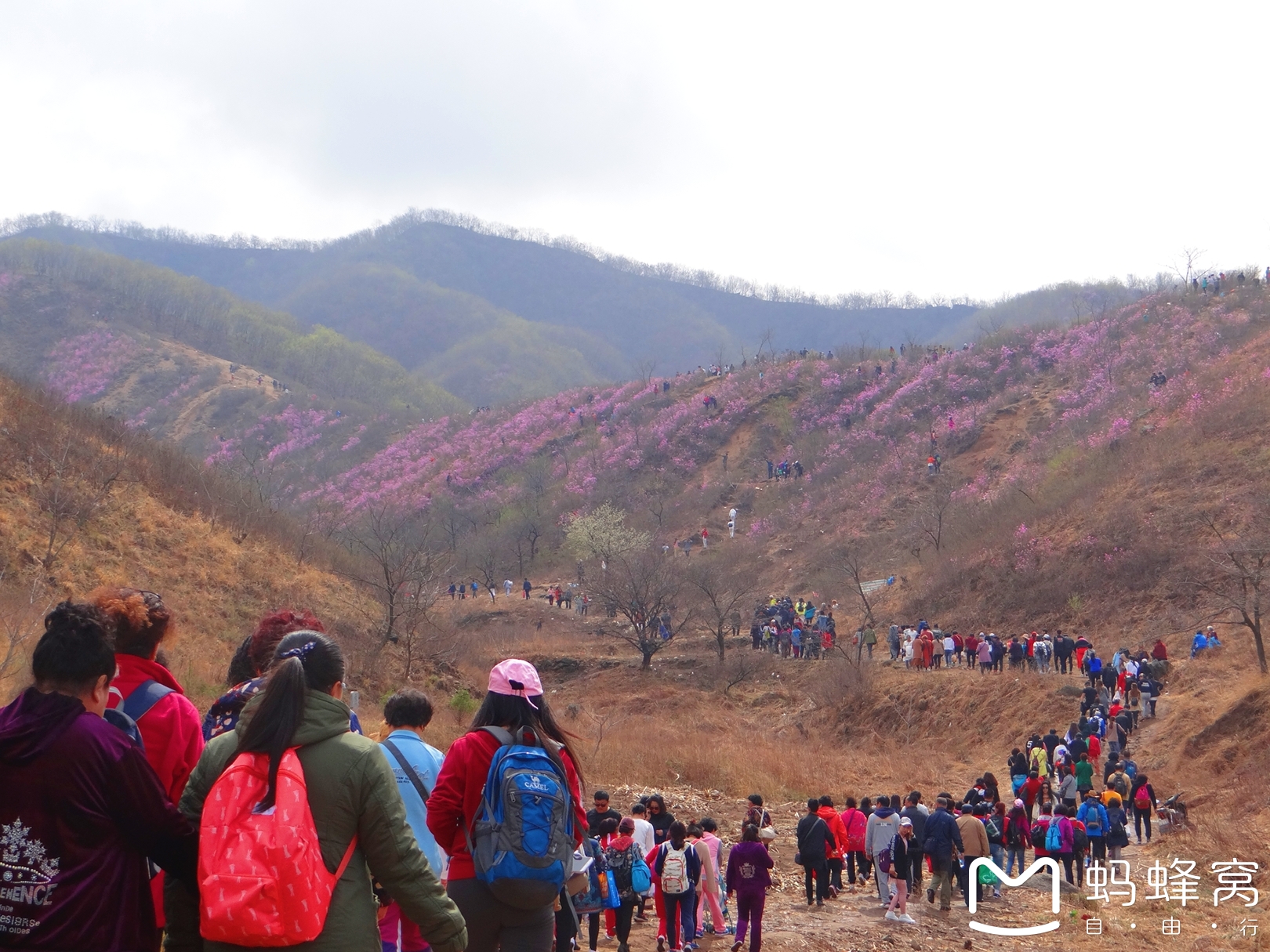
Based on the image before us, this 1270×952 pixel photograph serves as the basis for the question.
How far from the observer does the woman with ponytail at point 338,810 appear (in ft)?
9.56

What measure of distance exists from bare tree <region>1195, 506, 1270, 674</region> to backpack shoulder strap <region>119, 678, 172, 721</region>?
74.7ft

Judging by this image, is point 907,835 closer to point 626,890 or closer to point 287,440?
point 626,890

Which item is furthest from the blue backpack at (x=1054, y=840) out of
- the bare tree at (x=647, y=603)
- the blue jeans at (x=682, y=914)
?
the bare tree at (x=647, y=603)

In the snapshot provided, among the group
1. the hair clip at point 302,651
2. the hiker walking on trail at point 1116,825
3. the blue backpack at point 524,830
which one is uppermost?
the hair clip at point 302,651

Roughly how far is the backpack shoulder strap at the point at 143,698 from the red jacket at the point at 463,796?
1.15 meters

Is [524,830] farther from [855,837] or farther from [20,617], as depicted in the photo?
[20,617]

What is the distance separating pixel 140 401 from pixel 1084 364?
247 ft

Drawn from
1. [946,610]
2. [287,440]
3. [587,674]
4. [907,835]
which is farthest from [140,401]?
[907,835]

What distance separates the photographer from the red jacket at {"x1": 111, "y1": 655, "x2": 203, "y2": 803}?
3.34 meters

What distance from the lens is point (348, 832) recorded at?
2955 mm

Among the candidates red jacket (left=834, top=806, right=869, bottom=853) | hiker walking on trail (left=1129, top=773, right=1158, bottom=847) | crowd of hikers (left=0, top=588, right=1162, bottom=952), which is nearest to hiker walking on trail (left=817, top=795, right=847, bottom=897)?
red jacket (left=834, top=806, right=869, bottom=853)

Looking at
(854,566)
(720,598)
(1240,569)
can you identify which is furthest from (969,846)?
(854,566)

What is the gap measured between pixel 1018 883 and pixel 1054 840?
70 centimetres

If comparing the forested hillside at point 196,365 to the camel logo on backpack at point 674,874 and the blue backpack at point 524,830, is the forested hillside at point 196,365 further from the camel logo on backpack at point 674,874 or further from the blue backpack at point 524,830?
the blue backpack at point 524,830
